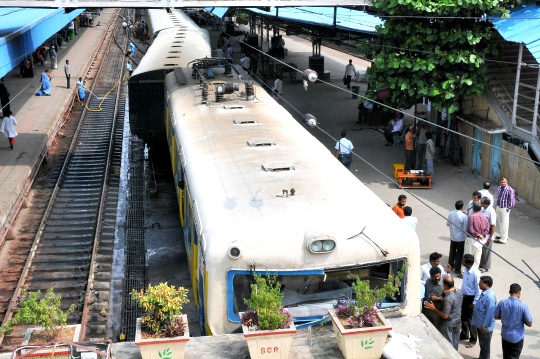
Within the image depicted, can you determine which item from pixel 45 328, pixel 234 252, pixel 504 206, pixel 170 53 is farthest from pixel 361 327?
pixel 170 53

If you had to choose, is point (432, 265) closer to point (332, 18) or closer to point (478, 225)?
point (478, 225)

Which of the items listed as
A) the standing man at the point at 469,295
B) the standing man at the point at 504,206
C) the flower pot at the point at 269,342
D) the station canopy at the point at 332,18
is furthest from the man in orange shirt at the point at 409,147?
the flower pot at the point at 269,342

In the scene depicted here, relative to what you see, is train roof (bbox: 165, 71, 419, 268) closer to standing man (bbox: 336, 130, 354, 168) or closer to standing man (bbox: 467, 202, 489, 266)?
standing man (bbox: 467, 202, 489, 266)

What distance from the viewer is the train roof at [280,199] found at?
24.2 feet

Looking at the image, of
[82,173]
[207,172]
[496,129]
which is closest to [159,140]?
[82,173]

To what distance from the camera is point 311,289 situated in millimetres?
7469

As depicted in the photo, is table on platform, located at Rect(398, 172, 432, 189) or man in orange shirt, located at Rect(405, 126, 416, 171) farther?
man in orange shirt, located at Rect(405, 126, 416, 171)

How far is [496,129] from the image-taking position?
1611cm

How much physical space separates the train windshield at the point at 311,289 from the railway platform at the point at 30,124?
830 cm

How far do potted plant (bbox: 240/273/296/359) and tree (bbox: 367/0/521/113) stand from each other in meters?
10.4

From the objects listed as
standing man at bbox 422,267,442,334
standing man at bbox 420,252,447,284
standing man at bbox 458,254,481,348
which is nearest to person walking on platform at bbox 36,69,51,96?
standing man at bbox 420,252,447,284

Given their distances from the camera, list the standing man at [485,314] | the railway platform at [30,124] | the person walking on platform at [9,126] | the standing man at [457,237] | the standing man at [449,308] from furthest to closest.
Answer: the person walking on platform at [9,126] < the railway platform at [30,124] < the standing man at [457,237] < the standing man at [485,314] < the standing man at [449,308]

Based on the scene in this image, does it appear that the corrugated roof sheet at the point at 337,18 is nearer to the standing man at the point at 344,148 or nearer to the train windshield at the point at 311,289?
the standing man at the point at 344,148

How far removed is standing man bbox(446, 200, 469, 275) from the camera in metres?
11.7
